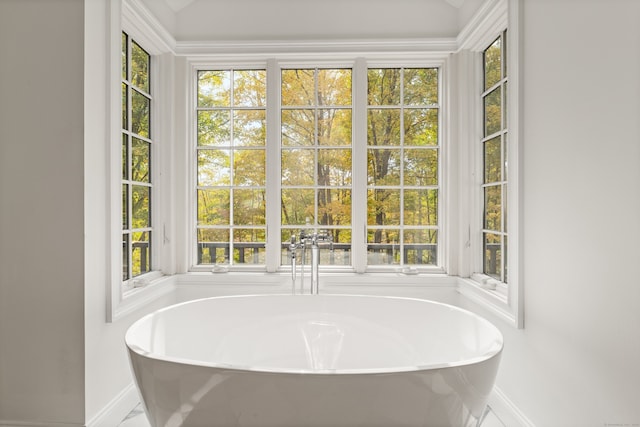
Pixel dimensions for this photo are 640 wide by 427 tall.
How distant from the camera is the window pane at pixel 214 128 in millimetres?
2932

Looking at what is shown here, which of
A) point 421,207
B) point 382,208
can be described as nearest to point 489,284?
point 421,207

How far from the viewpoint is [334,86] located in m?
2.89

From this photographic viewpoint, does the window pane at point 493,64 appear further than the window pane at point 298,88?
No

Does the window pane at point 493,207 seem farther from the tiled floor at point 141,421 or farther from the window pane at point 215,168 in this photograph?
the window pane at point 215,168

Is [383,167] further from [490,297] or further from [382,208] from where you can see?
[490,297]

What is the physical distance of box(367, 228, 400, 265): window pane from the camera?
287 centimetres

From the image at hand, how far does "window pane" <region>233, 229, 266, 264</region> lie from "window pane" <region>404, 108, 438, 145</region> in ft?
4.37

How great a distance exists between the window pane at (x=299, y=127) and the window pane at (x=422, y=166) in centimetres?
73

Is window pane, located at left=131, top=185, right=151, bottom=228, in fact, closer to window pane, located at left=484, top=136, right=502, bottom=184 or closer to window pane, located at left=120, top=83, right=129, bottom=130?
window pane, located at left=120, top=83, right=129, bottom=130

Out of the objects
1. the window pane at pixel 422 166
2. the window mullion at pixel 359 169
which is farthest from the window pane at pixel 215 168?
the window pane at pixel 422 166

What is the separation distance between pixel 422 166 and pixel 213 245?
1.68 metres
